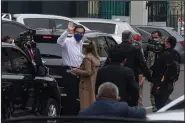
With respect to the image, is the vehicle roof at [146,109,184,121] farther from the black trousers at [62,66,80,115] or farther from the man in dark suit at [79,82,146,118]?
the black trousers at [62,66,80,115]

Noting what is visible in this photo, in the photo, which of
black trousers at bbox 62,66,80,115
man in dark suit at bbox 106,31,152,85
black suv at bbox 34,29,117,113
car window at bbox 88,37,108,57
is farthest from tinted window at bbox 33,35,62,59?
man in dark suit at bbox 106,31,152,85

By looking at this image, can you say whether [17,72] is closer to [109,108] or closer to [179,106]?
[109,108]

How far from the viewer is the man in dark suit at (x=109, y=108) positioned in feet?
14.6

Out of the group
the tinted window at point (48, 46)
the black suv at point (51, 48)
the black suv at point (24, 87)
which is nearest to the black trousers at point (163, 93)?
the black suv at point (24, 87)

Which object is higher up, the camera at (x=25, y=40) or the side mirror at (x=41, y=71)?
the camera at (x=25, y=40)

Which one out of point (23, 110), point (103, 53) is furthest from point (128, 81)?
point (103, 53)

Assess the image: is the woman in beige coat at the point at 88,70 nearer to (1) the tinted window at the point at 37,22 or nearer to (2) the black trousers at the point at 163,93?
(2) the black trousers at the point at 163,93

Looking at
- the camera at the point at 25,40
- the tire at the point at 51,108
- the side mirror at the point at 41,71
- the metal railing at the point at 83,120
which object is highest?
the camera at the point at 25,40

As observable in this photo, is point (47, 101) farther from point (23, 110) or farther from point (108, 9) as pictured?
point (108, 9)

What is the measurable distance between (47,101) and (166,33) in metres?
2.83

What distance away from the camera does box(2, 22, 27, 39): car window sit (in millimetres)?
9562

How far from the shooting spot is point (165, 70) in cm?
775

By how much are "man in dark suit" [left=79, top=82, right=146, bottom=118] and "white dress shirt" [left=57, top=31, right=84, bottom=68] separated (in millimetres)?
Result: 3979

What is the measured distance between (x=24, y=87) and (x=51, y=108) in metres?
0.91
